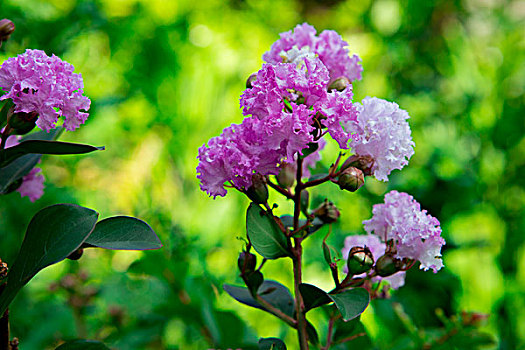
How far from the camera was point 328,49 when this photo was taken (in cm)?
52

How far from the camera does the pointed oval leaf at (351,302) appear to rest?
0.41 meters

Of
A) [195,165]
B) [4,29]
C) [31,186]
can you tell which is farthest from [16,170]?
[195,165]

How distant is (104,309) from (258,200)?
2.58 feet

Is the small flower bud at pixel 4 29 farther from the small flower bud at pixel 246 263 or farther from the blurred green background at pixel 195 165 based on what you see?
the blurred green background at pixel 195 165

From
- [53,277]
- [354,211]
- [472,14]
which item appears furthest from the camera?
[472,14]

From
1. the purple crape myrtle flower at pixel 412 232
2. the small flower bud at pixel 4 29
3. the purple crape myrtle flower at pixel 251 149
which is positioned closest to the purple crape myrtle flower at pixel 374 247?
the purple crape myrtle flower at pixel 412 232

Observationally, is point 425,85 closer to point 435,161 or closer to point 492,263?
point 435,161

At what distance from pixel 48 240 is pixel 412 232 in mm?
306

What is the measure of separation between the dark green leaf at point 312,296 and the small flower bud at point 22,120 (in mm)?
267

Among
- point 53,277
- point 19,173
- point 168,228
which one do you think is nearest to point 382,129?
point 19,173

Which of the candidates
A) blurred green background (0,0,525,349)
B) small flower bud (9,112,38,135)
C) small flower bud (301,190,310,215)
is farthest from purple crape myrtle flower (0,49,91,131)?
blurred green background (0,0,525,349)

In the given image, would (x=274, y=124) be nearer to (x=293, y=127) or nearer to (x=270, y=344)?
(x=293, y=127)

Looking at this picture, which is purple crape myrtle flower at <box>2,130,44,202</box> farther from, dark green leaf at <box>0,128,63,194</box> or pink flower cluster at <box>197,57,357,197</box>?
pink flower cluster at <box>197,57,357,197</box>

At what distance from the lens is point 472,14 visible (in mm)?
2332
